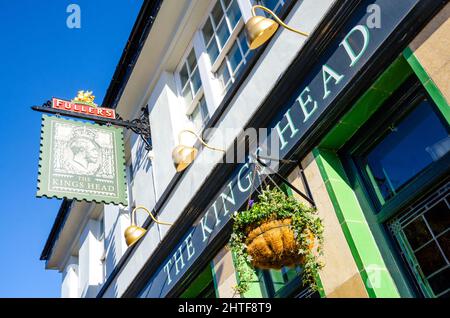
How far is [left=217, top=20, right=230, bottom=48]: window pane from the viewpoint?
28.9 feet

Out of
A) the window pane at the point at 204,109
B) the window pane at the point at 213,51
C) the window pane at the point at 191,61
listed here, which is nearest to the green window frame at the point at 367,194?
the window pane at the point at 204,109

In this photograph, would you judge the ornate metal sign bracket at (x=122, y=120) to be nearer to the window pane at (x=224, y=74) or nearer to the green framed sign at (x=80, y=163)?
the green framed sign at (x=80, y=163)

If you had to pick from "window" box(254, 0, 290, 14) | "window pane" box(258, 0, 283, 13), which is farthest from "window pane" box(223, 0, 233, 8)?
"window pane" box(258, 0, 283, 13)

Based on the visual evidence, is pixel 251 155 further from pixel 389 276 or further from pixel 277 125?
pixel 389 276

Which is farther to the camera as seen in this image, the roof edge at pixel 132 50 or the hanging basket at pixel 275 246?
the roof edge at pixel 132 50

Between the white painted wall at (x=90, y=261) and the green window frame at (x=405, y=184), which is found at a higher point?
the white painted wall at (x=90, y=261)

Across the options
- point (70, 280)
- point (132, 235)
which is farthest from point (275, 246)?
point (70, 280)

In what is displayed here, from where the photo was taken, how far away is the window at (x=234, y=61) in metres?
8.09

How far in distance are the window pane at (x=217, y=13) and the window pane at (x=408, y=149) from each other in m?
4.89

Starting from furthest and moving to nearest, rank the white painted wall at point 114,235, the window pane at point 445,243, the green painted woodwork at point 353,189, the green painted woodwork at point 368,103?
the white painted wall at point 114,235 → the green painted woodwork at point 368,103 → the green painted woodwork at point 353,189 → the window pane at point 445,243

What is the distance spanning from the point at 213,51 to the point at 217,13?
743 millimetres

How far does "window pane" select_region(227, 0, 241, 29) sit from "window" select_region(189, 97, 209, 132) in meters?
1.59

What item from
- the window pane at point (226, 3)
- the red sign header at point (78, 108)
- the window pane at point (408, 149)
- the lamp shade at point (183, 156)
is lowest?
the window pane at point (408, 149)

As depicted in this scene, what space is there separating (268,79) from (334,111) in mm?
1559
